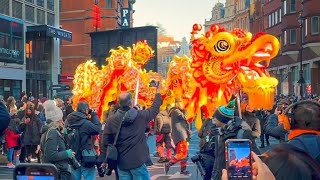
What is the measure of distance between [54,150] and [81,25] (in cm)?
5156

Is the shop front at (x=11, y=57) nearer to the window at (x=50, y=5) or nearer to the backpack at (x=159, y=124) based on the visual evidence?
the window at (x=50, y=5)

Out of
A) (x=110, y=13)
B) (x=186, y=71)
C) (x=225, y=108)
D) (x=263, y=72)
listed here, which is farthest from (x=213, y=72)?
(x=110, y=13)

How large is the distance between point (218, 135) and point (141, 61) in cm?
1302

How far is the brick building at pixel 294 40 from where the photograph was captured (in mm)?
34594

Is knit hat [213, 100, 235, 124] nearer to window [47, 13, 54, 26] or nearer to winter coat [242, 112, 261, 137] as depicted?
winter coat [242, 112, 261, 137]

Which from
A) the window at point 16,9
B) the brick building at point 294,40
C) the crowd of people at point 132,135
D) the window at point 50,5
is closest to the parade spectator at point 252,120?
the crowd of people at point 132,135

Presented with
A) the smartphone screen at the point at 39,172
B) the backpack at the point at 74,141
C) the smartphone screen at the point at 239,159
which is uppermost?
the smartphone screen at the point at 39,172

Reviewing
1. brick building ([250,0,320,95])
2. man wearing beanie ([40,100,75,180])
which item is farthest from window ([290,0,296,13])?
man wearing beanie ([40,100,75,180])

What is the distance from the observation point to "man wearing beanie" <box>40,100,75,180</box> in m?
6.35

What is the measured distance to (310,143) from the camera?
10.8 feet

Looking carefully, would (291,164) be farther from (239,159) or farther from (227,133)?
(227,133)

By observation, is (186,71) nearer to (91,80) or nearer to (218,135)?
(91,80)

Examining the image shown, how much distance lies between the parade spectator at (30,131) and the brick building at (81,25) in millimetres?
43950

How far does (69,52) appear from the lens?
57.1 metres
